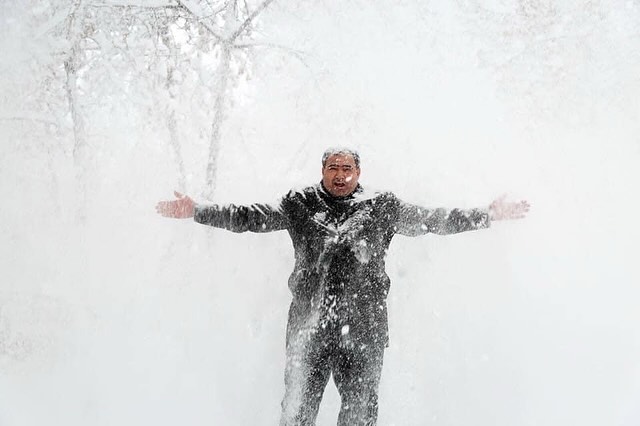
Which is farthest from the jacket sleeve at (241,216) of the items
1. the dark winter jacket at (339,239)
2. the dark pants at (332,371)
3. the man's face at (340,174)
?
the dark pants at (332,371)

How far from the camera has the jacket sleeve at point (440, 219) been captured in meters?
2.59

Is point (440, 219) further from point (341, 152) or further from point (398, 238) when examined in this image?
point (398, 238)

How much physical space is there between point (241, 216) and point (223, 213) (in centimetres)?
8

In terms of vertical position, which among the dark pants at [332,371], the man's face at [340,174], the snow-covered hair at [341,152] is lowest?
the dark pants at [332,371]

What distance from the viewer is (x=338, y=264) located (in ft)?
8.35

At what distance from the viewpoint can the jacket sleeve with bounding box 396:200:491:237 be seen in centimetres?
259

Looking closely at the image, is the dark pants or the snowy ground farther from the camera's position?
the snowy ground

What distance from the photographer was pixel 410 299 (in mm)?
4758

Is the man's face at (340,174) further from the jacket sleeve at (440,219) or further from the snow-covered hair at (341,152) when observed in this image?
the jacket sleeve at (440,219)

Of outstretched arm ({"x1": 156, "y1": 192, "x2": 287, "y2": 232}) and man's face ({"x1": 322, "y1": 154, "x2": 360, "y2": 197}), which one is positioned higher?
man's face ({"x1": 322, "y1": 154, "x2": 360, "y2": 197})

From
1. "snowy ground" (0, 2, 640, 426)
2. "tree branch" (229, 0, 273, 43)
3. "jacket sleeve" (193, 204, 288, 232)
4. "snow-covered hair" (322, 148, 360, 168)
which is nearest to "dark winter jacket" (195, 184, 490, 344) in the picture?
"jacket sleeve" (193, 204, 288, 232)

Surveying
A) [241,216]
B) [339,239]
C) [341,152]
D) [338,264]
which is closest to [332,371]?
[338,264]

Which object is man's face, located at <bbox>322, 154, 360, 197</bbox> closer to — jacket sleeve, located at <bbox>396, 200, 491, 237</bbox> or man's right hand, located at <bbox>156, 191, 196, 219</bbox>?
jacket sleeve, located at <bbox>396, 200, 491, 237</bbox>

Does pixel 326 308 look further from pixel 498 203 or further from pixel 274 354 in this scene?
pixel 274 354
